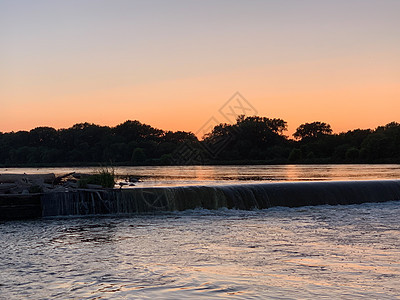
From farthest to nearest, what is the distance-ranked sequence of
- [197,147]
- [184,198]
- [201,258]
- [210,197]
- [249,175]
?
[197,147] → [249,175] → [210,197] → [184,198] → [201,258]

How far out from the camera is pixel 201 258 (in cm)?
1118

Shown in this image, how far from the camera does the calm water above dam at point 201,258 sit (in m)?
Result: 8.66

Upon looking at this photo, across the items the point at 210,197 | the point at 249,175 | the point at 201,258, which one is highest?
the point at 249,175

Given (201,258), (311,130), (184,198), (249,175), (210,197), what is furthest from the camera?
(311,130)

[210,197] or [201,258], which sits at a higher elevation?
[210,197]

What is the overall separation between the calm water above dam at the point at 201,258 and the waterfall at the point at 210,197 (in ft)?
4.29

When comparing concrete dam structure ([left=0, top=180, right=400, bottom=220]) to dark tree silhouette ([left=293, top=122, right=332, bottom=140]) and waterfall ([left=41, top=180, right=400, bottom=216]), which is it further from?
dark tree silhouette ([left=293, top=122, right=332, bottom=140])

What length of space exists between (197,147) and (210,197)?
65544 millimetres

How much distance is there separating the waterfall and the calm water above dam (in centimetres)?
131

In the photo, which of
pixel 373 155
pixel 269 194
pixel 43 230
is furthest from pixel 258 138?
pixel 43 230

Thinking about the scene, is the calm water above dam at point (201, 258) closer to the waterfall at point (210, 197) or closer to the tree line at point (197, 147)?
the waterfall at point (210, 197)

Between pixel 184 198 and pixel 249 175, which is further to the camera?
pixel 249 175

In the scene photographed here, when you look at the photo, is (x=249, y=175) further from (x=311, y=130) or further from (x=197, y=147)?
(x=311, y=130)

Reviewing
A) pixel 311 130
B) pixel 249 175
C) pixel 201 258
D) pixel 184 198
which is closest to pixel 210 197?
pixel 184 198
